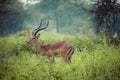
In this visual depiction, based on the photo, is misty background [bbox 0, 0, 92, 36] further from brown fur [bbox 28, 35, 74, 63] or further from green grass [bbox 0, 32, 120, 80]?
green grass [bbox 0, 32, 120, 80]

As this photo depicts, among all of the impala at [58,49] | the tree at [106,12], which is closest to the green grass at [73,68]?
the impala at [58,49]

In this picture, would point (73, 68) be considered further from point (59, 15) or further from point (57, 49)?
point (59, 15)

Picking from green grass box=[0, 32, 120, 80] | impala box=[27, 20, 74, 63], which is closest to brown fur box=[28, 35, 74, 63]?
impala box=[27, 20, 74, 63]

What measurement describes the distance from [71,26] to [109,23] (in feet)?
62.8

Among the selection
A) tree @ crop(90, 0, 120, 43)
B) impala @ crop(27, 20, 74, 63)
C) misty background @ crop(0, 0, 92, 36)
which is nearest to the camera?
impala @ crop(27, 20, 74, 63)

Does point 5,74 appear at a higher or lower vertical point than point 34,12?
lower

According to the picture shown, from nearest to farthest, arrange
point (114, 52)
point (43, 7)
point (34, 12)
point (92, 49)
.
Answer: point (114, 52) → point (92, 49) → point (34, 12) → point (43, 7)

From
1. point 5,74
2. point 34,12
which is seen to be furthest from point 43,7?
point 5,74

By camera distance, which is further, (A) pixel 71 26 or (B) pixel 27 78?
(A) pixel 71 26

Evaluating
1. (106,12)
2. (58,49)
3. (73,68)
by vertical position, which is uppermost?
(106,12)

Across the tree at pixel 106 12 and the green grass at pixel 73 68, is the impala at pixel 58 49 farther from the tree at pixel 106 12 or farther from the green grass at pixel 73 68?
the tree at pixel 106 12

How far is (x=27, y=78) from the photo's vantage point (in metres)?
5.64

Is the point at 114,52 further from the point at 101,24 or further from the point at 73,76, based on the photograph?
the point at 101,24

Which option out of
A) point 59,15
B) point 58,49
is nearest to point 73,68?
point 58,49
